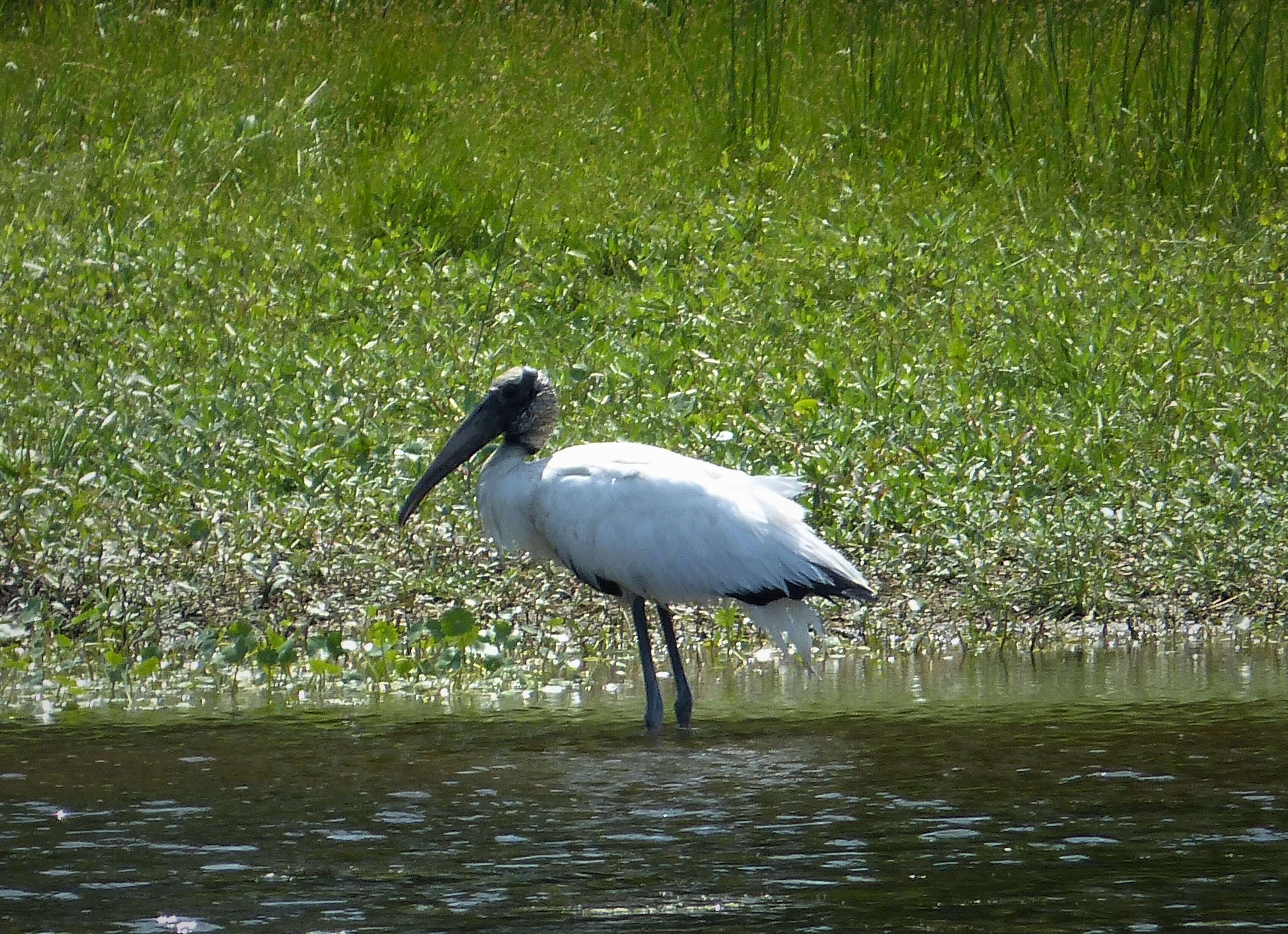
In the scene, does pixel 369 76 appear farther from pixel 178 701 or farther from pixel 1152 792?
pixel 1152 792

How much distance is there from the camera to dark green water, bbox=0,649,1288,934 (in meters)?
3.74

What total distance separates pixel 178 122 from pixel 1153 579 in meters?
7.03

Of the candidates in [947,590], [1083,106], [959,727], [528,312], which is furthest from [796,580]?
[1083,106]

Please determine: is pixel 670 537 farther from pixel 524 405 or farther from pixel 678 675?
pixel 524 405

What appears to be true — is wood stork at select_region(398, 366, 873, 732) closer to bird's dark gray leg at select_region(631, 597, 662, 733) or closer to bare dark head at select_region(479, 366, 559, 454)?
bird's dark gray leg at select_region(631, 597, 662, 733)

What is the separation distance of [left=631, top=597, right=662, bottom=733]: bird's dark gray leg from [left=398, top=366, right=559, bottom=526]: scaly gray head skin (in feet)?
2.30

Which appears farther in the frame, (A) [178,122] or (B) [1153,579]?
(A) [178,122]

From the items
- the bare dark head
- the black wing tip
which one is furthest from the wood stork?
the bare dark head

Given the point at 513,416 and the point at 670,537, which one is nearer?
the point at 670,537

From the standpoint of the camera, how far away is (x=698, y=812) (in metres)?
4.55

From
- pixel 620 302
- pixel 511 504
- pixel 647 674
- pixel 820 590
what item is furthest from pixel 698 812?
pixel 620 302

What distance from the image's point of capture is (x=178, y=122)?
12078mm

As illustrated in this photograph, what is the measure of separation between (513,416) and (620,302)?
350 cm

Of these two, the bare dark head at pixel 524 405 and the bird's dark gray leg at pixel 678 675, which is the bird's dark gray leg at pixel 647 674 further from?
the bare dark head at pixel 524 405
